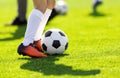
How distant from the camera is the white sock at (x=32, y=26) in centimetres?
646

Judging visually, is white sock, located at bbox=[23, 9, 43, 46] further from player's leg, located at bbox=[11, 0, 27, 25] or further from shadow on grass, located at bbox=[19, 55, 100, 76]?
player's leg, located at bbox=[11, 0, 27, 25]

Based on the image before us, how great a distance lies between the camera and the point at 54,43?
6832mm

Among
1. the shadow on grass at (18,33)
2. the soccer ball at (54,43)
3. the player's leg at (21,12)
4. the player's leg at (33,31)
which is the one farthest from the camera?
the player's leg at (21,12)

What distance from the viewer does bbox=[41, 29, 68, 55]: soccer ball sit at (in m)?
6.79

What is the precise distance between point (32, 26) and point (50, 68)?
3.13 ft

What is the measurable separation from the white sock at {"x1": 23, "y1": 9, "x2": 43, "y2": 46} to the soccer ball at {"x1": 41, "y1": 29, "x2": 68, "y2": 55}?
37 cm

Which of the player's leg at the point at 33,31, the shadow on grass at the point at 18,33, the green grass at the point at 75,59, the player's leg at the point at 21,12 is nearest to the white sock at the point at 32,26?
the player's leg at the point at 33,31

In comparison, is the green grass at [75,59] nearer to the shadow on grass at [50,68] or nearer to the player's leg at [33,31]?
the shadow on grass at [50,68]

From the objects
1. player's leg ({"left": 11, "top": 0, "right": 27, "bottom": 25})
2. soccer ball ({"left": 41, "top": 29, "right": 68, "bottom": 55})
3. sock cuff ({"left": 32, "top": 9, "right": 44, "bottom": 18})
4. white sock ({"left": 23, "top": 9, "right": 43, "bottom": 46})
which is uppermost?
player's leg ({"left": 11, "top": 0, "right": 27, "bottom": 25})

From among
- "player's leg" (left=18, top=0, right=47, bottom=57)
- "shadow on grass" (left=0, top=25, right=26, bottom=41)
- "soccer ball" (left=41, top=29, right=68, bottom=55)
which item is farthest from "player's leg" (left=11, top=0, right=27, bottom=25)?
"player's leg" (left=18, top=0, right=47, bottom=57)

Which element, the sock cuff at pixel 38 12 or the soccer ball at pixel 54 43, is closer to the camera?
the sock cuff at pixel 38 12

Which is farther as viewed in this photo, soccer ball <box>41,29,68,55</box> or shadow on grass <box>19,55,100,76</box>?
soccer ball <box>41,29,68,55</box>

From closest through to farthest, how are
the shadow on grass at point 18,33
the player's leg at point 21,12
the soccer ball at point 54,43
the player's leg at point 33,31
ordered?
the player's leg at point 33,31 → the soccer ball at point 54,43 → the shadow on grass at point 18,33 → the player's leg at point 21,12

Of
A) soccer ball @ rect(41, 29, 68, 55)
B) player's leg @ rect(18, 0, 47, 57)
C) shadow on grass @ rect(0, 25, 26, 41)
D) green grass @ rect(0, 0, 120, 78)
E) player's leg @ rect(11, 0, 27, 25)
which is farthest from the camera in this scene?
player's leg @ rect(11, 0, 27, 25)
